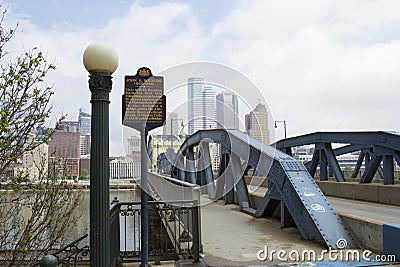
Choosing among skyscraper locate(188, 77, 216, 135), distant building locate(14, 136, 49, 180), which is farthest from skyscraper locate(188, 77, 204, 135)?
distant building locate(14, 136, 49, 180)

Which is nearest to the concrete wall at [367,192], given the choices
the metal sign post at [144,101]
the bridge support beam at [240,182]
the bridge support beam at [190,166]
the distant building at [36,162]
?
the bridge support beam at [240,182]

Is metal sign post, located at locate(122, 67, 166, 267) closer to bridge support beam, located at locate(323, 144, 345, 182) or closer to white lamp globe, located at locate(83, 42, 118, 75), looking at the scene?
white lamp globe, located at locate(83, 42, 118, 75)

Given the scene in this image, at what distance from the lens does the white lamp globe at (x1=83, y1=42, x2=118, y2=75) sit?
3.91 m

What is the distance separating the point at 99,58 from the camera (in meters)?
3.91

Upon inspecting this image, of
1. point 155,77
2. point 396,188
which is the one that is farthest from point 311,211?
point 396,188

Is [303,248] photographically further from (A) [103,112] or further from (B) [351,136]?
(B) [351,136]

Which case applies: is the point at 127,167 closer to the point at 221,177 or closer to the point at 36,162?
the point at 221,177

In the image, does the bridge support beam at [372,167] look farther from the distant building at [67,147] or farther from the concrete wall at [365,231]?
the distant building at [67,147]

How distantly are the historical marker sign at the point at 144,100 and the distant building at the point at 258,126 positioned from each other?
4489 millimetres

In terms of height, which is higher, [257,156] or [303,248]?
[257,156]

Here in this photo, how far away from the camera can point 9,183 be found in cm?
593

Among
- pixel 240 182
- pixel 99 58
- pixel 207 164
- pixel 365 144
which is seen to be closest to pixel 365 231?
pixel 99 58

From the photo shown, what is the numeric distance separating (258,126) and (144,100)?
6001 mm

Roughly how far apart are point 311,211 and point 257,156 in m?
2.92
